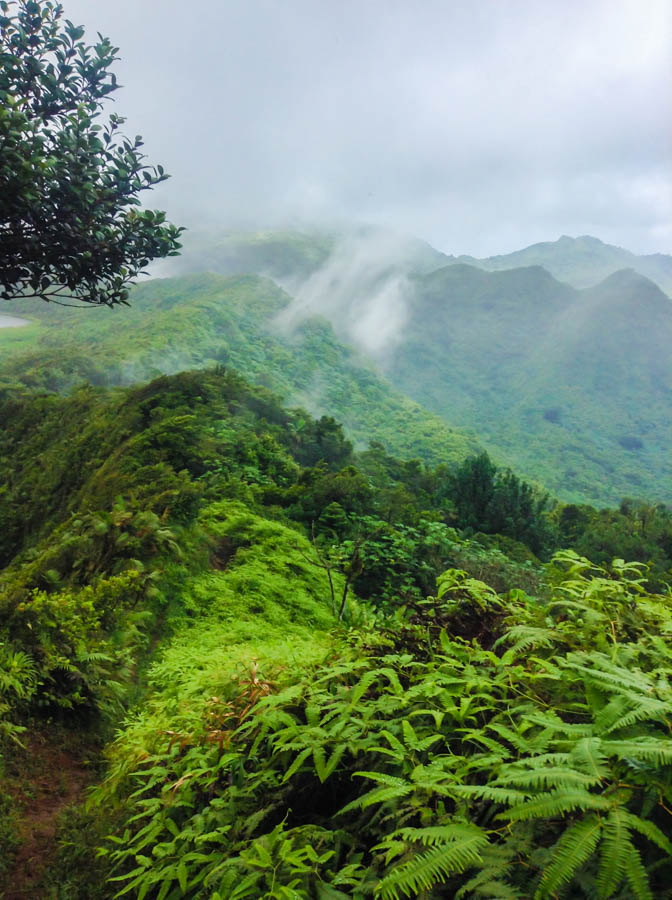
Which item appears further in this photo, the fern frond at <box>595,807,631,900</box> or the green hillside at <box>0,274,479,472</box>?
the green hillside at <box>0,274,479,472</box>

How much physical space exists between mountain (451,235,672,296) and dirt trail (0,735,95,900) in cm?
18342

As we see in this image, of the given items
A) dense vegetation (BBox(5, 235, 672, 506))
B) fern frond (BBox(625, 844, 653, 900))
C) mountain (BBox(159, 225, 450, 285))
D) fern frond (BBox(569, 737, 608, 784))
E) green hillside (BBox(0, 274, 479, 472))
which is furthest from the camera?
mountain (BBox(159, 225, 450, 285))

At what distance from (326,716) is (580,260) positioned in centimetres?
20886

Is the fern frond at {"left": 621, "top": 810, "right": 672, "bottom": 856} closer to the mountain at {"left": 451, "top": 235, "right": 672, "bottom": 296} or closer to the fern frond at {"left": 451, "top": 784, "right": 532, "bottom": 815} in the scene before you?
the fern frond at {"left": 451, "top": 784, "right": 532, "bottom": 815}

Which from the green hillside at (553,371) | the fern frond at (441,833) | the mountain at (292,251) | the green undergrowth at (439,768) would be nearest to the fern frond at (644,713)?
the green undergrowth at (439,768)

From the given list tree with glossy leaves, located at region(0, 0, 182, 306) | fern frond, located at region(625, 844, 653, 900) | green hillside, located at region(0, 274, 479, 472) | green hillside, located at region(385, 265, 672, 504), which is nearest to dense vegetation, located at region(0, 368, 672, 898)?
fern frond, located at region(625, 844, 653, 900)

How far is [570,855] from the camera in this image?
3.86 feet

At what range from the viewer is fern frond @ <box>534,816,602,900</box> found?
1.16 meters

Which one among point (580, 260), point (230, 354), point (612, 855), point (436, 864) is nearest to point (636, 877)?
point (612, 855)

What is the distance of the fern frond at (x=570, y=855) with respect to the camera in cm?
116

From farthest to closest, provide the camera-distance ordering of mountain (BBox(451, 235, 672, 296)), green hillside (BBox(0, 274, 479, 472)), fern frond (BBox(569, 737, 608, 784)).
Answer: mountain (BBox(451, 235, 672, 296))
green hillside (BBox(0, 274, 479, 472))
fern frond (BBox(569, 737, 608, 784))

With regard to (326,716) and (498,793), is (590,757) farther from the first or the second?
(326,716)

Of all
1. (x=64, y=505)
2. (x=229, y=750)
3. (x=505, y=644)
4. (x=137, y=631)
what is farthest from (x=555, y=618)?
(x=64, y=505)

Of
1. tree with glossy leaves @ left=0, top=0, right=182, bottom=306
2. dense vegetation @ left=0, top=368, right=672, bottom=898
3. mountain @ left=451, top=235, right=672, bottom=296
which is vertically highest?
mountain @ left=451, top=235, right=672, bottom=296
